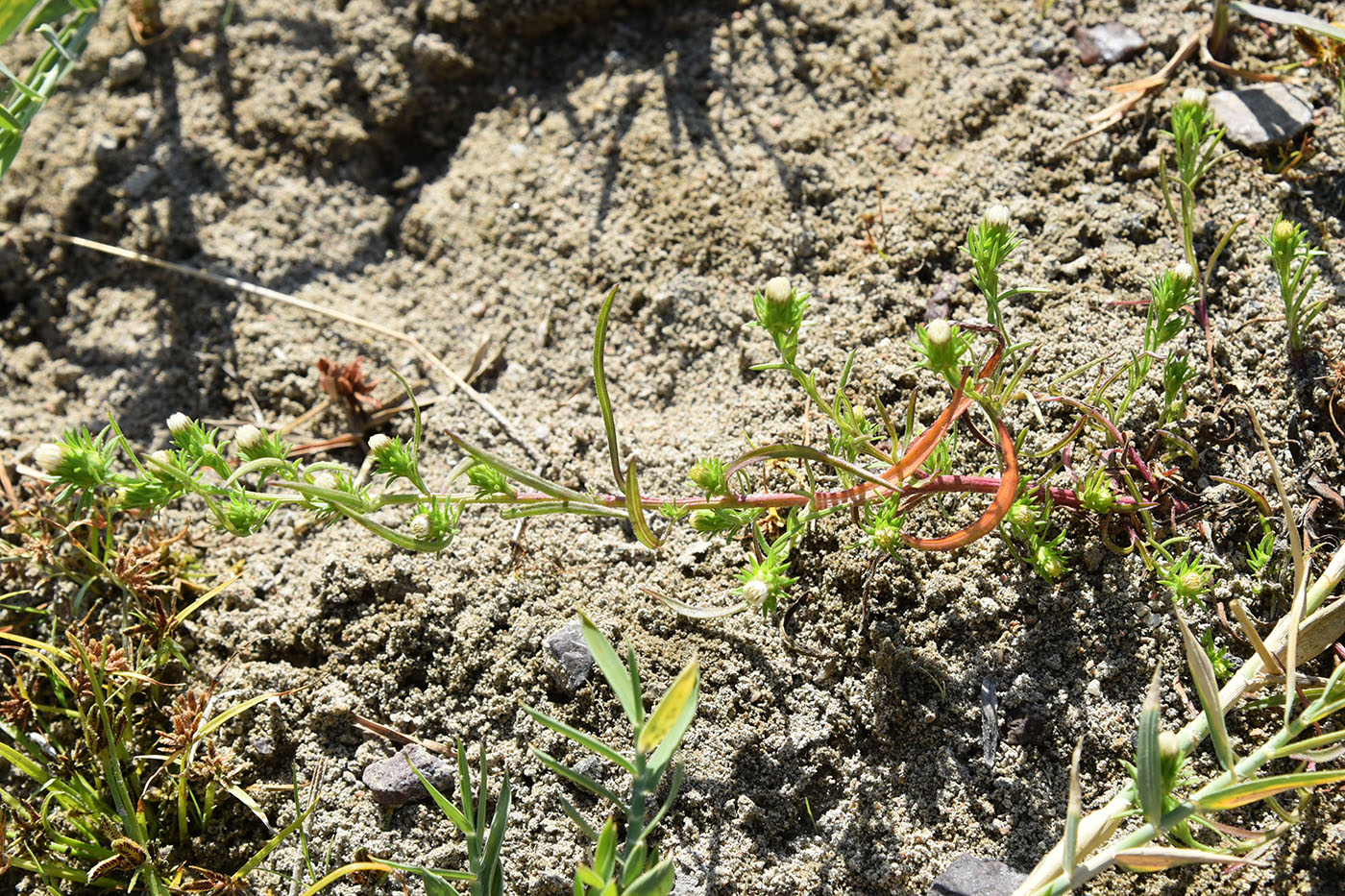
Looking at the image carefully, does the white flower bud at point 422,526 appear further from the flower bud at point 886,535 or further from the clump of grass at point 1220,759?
the clump of grass at point 1220,759

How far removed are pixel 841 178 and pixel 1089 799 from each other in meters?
1.59

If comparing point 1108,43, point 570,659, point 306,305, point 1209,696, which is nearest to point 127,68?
point 306,305

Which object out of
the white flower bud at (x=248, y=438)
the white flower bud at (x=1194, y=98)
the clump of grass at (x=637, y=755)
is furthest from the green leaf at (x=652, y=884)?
the white flower bud at (x=1194, y=98)

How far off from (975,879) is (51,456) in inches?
73.6

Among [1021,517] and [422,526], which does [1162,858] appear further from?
[422,526]

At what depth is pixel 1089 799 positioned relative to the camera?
1.77 m

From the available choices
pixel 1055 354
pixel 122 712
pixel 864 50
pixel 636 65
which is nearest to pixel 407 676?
pixel 122 712

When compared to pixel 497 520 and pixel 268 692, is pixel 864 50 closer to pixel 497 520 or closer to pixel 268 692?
pixel 497 520

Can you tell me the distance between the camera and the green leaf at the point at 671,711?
1.44 metres

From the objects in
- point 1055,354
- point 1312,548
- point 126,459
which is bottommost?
point 126,459

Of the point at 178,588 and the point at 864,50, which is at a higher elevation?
the point at 864,50

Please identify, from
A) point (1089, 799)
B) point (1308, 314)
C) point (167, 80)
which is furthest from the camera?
point (167, 80)

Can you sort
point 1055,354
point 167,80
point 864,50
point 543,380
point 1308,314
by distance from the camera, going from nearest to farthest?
point 1308,314, point 1055,354, point 543,380, point 864,50, point 167,80

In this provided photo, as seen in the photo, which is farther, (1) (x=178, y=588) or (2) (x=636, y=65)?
(2) (x=636, y=65)
